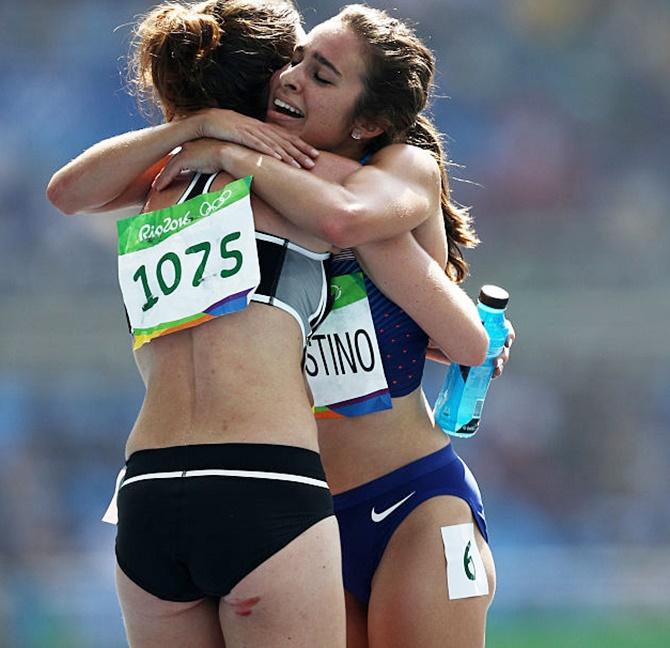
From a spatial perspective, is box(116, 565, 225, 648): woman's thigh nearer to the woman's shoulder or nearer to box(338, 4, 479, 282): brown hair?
the woman's shoulder

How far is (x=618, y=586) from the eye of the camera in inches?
286

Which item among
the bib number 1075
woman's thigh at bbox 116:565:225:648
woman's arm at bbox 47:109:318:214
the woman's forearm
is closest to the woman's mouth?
woman's arm at bbox 47:109:318:214

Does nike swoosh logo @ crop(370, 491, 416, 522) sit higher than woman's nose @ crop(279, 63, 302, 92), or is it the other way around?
woman's nose @ crop(279, 63, 302, 92)

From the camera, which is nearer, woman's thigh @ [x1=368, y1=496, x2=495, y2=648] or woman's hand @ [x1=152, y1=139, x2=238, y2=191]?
woman's hand @ [x1=152, y1=139, x2=238, y2=191]

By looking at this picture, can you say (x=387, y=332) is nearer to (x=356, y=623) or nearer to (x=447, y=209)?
(x=447, y=209)

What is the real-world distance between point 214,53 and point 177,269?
1.76 feet

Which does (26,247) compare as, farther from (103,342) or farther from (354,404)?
(354,404)

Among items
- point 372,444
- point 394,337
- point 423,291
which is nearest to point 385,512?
point 372,444

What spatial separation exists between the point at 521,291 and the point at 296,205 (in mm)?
5974

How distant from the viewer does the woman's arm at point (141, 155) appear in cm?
260

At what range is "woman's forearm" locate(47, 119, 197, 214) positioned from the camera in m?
2.66

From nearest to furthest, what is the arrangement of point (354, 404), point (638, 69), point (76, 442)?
point (354, 404), point (76, 442), point (638, 69)

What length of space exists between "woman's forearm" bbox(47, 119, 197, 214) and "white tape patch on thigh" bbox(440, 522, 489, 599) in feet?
3.28

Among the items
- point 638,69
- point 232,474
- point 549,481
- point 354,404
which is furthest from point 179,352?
point 638,69
